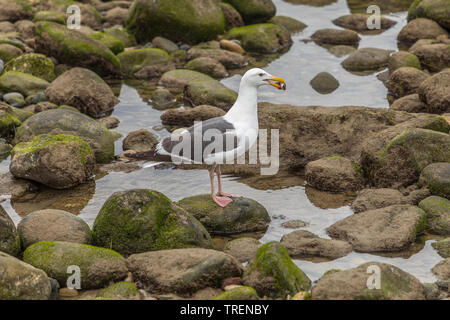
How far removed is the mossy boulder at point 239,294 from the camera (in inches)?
253

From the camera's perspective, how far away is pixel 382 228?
27.7ft

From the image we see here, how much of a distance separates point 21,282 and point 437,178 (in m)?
6.10

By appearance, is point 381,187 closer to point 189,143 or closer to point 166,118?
point 189,143

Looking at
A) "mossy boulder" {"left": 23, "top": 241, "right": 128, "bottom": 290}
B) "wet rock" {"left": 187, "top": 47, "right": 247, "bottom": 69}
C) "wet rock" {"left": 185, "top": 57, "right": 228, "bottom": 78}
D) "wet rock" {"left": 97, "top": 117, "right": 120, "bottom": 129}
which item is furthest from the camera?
"wet rock" {"left": 187, "top": 47, "right": 247, "bottom": 69}

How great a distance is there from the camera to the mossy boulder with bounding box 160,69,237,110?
47.3 feet

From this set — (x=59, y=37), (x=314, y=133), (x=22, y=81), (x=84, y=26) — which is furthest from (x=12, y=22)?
(x=314, y=133)

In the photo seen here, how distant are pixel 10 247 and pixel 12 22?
1499 cm

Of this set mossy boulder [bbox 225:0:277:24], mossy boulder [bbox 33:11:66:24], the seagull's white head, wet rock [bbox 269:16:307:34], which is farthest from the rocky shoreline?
the seagull's white head

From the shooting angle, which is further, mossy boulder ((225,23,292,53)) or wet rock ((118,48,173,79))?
mossy boulder ((225,23,292,53))

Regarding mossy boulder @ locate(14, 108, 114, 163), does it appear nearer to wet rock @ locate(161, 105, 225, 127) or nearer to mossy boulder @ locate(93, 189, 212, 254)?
wet rock @ locate(161, 105, 225, 127)

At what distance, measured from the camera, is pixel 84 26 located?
20.0 m

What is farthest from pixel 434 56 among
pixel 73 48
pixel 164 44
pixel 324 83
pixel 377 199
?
pixel 73 48

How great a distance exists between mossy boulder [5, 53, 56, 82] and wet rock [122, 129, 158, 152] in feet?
15.1

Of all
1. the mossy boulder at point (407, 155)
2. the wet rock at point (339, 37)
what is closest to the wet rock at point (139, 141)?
the mossy boulder at point (407, 155)
